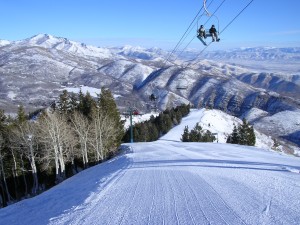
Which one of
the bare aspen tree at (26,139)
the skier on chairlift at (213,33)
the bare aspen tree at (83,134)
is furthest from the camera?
the bare aspen tree at (83,134)

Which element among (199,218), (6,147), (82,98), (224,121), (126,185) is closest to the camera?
(199,218)

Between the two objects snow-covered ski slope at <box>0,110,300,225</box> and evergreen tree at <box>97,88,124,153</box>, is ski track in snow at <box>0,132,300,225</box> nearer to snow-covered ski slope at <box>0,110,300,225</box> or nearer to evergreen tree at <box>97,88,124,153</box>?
snow-covered ski slope at <box>0,110,300,225</box>

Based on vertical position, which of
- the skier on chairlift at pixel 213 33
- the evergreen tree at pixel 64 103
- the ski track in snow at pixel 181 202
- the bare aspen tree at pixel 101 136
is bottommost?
the ski track in snow at pixel 181 202

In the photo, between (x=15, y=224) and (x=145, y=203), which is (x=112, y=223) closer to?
(x=145, y=203)

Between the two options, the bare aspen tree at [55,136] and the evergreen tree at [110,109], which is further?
the evergreen tree at [110,109]

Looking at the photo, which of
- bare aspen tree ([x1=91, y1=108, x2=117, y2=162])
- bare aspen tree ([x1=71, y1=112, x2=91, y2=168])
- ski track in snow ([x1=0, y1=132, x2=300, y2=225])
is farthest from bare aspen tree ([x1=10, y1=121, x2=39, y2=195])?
ski track in snow ([x1=0, y1=132, x2=300, y2=225])

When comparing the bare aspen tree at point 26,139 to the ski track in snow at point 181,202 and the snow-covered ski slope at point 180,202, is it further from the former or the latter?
the ski track in snow at point 181,202

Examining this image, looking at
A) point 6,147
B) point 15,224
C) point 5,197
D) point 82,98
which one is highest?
point 82,98

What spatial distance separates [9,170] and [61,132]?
10556mm

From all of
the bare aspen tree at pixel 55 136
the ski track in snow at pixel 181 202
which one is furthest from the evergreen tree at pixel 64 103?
the ski track in snow at pixel 181 202

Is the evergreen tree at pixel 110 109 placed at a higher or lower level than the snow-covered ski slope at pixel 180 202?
higher

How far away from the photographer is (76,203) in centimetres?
1375

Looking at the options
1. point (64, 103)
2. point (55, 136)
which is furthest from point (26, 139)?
point (64, 103)

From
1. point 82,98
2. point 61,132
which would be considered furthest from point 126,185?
point 82,98
